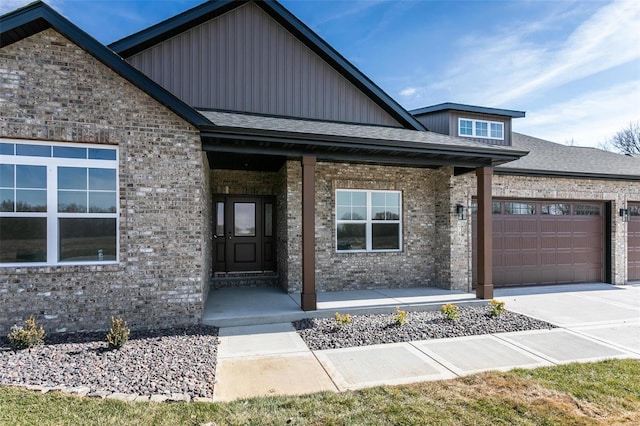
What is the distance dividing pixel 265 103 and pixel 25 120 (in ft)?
14.4

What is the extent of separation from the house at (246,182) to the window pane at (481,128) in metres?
0.07

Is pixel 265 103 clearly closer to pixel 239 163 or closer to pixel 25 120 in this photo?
pixel 239 163

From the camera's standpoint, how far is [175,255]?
5711 mm

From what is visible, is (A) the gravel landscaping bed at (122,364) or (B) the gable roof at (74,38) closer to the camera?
(A) the gravel landscaping bed at (122,364)

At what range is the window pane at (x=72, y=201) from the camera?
532 cm

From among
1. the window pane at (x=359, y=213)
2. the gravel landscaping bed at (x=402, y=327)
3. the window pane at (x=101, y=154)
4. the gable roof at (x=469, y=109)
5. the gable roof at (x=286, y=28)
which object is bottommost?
the gravel landscaping bed at (x=402, y=327)

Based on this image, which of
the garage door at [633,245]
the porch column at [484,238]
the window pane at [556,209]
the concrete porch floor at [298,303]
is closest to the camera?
the concrete porch floor at [298,303]

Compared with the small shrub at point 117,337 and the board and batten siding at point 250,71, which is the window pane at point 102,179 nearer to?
the small shrub at point 117,337

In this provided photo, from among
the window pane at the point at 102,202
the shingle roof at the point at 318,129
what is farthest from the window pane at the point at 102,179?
the shingle roof at the point at 318,129

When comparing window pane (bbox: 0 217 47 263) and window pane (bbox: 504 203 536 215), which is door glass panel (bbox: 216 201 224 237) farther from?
window pane (bbox: 504 203 536 215)

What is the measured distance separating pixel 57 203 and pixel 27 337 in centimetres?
204

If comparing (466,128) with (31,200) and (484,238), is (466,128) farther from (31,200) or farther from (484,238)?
(31,200)

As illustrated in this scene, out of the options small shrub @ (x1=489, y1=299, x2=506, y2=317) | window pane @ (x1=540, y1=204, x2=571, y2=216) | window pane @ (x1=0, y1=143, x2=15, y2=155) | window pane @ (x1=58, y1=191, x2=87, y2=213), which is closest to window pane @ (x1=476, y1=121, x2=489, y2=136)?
window pane @ (x1=540, y1=204, x2=571, y2=216)

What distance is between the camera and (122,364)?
4082mm
